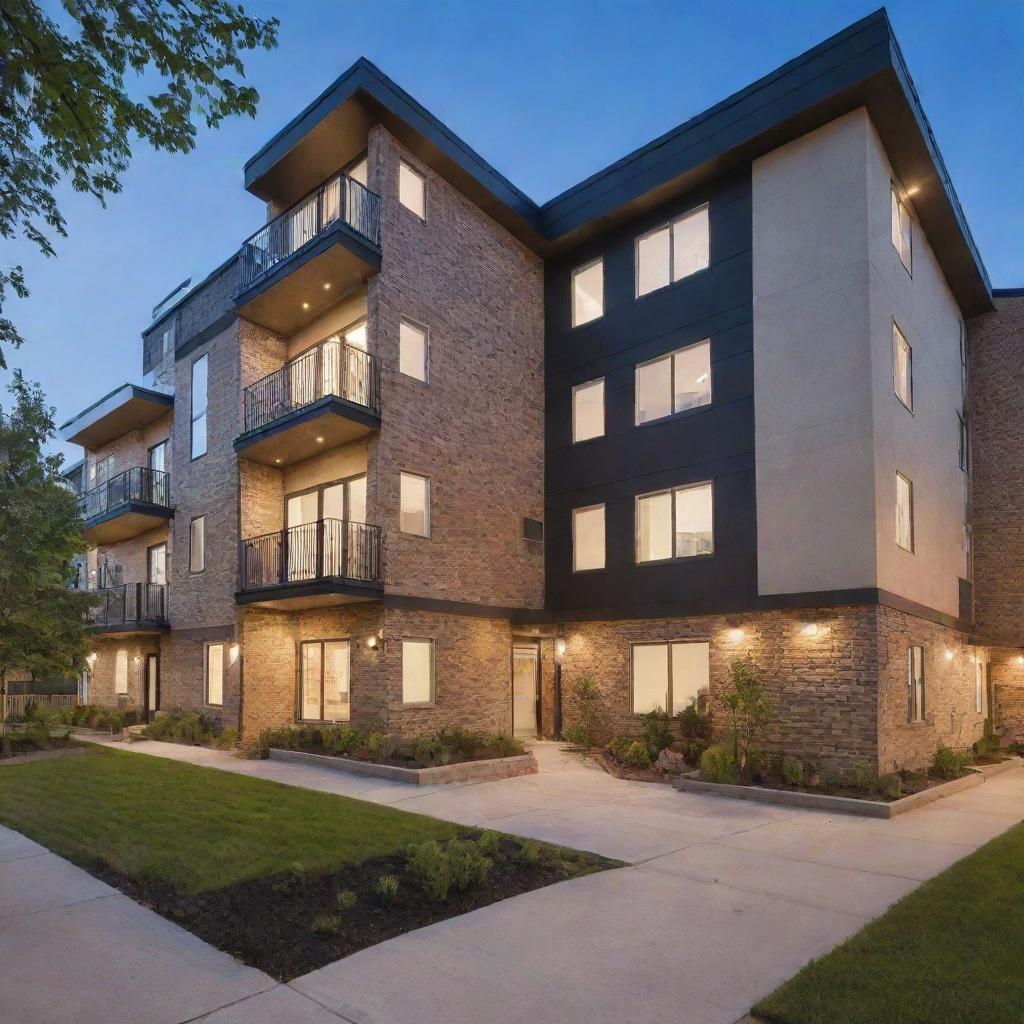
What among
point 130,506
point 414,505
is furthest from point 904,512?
point 130,506

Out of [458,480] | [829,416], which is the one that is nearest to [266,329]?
[458,480]

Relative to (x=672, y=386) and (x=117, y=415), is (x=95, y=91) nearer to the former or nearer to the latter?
(x=672, y=386)

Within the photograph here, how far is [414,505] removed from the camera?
49.9 ft

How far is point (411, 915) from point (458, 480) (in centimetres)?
1090

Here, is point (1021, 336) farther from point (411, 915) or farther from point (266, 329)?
point (411, 915)

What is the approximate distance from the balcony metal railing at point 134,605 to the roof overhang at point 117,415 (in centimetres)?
458

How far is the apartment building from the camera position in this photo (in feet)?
43.2

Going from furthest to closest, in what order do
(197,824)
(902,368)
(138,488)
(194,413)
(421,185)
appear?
(138,488), (194,413), (421,185), (902,368), (197,824)

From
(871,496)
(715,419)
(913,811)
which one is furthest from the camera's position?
(715,419)

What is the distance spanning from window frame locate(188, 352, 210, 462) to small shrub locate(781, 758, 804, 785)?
1371cm

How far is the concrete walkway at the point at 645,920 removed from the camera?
14.7 feet

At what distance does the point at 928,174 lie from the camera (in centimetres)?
1490

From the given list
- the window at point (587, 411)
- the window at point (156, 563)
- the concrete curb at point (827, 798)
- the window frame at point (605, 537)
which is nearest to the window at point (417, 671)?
the window frame at point (605, 537)

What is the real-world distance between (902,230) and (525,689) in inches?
474
